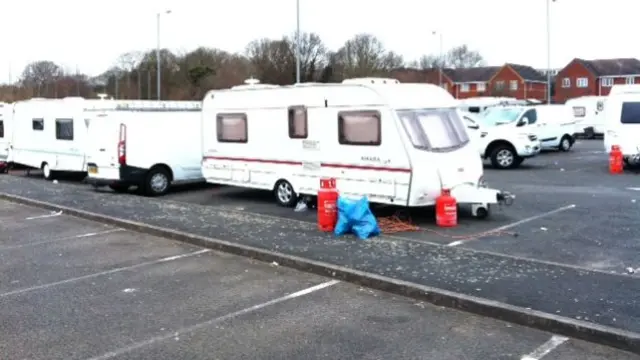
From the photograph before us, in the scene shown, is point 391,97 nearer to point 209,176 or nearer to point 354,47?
point 209,176

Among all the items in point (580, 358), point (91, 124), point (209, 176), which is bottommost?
point (580, 358)

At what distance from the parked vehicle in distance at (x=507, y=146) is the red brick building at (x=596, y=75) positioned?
69.3m

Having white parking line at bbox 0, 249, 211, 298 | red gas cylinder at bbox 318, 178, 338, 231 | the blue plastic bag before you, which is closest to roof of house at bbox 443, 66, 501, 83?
red gas cylinder at bbox 318, 178, 338, 231

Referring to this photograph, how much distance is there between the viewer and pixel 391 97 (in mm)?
12133

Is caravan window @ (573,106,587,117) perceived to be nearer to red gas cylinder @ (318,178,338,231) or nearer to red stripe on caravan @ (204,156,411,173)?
red stripe on caravan @ (204,156,411,173)

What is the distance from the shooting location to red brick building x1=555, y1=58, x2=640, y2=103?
86000 mm

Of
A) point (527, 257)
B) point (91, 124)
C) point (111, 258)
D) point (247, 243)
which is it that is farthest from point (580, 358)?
point (91, 124)

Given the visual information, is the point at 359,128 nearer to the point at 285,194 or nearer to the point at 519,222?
the point at 285,194

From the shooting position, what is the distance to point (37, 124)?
74.8ft

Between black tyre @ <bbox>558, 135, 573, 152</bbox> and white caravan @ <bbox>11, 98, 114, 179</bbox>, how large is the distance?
63.2ft

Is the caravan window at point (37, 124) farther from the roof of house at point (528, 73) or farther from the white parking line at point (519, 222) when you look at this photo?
the roof of house at point (528, 73)

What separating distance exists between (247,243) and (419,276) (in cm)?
315

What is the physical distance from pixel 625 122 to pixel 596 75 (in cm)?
7207

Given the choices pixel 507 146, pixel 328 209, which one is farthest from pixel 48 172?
pixel 507 146
